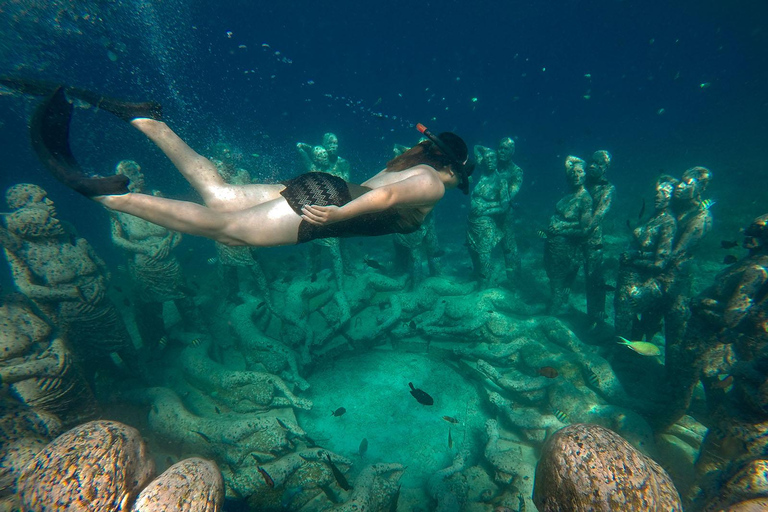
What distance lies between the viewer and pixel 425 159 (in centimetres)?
420

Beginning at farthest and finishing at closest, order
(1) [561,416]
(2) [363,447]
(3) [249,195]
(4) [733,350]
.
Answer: (1) [561,416] < (2) [363,447] < (4) [733,350] < (3) [249,195]

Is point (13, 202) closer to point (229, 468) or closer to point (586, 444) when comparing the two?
point (229, 468)

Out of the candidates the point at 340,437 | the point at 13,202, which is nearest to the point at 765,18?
the point at 340,437

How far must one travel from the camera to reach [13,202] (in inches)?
250

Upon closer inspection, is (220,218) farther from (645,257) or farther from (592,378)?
(645,257)

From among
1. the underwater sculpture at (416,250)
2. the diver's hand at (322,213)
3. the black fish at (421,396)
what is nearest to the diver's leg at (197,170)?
the diver's hand at (322,213)

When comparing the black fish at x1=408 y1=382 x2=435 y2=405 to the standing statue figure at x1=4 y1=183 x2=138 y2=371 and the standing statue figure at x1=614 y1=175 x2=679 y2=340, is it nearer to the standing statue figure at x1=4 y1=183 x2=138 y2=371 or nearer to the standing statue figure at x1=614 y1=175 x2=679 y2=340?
the standing statue figure at x1=614 y1=175 x2=679 y2=340

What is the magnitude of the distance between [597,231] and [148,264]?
12815 millimetres

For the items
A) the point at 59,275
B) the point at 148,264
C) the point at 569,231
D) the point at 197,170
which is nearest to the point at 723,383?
the point at 569,231

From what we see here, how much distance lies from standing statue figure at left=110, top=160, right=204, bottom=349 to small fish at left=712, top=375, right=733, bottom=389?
476 inches

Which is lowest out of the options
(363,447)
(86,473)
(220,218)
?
(363,447)

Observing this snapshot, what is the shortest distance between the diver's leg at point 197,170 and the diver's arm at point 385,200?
1.16m

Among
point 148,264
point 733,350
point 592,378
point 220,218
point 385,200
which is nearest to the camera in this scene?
point 385,200

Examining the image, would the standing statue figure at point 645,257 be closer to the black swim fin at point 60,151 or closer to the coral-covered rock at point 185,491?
the coral-covered rock at point 185,491
